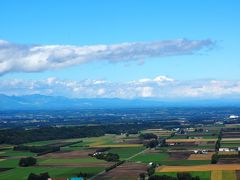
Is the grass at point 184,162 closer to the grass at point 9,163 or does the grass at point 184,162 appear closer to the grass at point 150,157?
the grass at point 150,157

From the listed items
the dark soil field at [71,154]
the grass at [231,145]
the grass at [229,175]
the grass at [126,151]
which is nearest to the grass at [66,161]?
the dark soil field at [71,154]

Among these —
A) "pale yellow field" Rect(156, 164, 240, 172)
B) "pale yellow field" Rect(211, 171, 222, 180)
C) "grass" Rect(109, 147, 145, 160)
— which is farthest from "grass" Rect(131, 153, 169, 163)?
"pale yellow field" Rect(211, 171, 222, 180)

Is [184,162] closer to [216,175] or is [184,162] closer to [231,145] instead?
[216,175]

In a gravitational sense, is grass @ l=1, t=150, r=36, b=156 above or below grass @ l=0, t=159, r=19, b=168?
above

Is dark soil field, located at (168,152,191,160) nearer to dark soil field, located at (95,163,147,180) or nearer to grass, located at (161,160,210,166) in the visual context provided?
grass, located at (161,160,210,166)

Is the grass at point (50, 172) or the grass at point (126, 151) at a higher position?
the grass at point (126, 151)

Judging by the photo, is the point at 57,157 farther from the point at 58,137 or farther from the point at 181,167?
the point at 58,137
